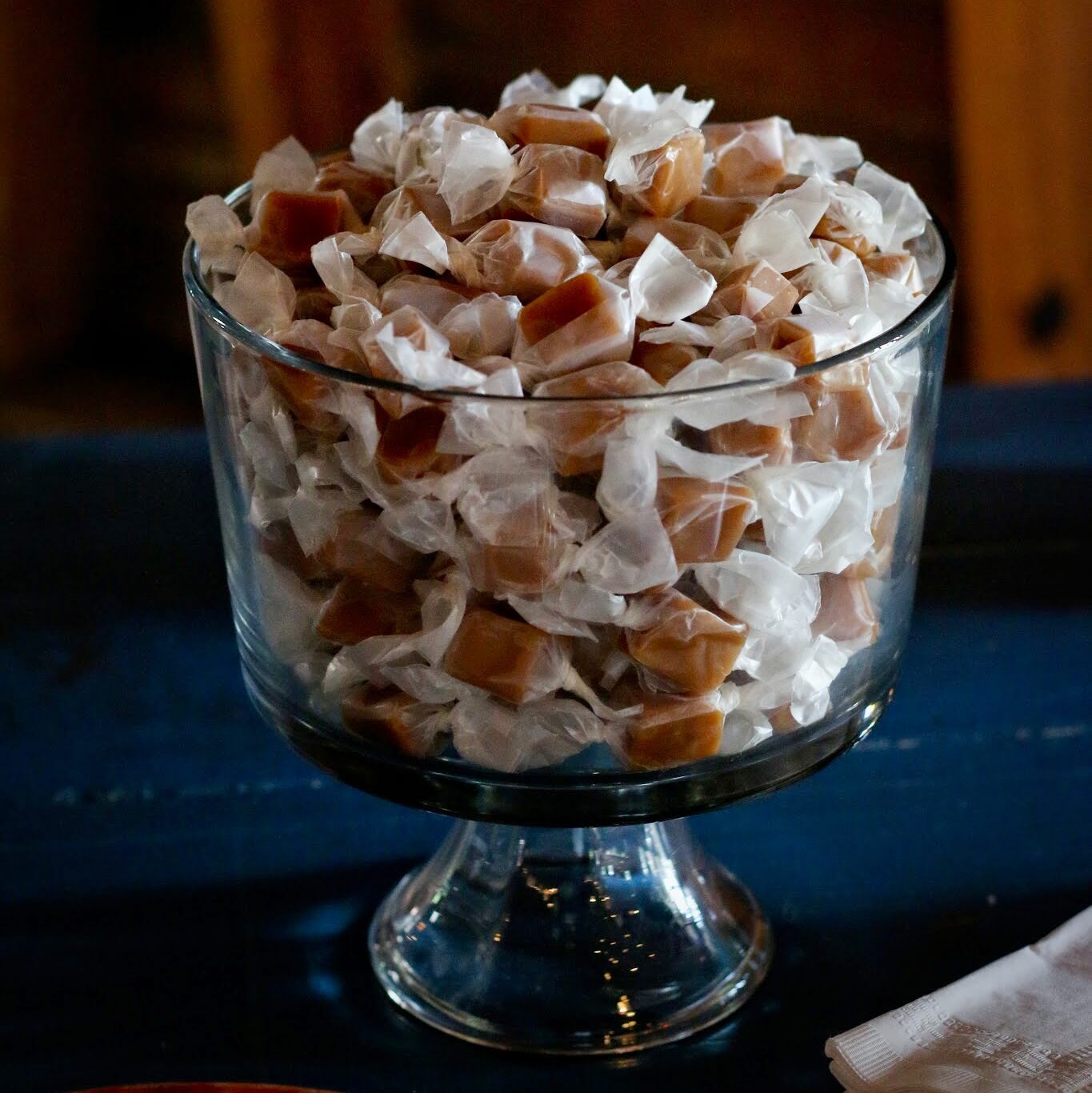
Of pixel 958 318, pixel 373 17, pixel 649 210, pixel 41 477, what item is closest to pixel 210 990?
pixel 649 210

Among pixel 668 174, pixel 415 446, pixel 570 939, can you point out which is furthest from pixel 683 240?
pixel 570 939

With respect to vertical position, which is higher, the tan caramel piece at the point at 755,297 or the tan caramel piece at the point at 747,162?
the tan caramel piece at the point at 747,162

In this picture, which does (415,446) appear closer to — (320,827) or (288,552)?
(288,552)

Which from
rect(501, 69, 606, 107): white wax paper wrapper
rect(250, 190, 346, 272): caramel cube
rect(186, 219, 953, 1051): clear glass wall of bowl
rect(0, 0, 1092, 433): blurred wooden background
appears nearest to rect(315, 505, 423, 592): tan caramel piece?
rect(186, 219, 953, 1051): clear glass wall of bowl

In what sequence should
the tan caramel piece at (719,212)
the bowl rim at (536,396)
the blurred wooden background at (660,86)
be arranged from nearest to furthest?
the bowl rim at (536,396)
the tan caramel piece at (719,212)
the blurred wooden background at (660,86)

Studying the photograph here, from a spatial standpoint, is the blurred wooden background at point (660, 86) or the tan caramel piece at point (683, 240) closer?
the tan caramel piece at point (683, 240)

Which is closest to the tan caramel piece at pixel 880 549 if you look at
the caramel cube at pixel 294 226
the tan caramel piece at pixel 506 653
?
the tan caramel piece at pixel 506 653

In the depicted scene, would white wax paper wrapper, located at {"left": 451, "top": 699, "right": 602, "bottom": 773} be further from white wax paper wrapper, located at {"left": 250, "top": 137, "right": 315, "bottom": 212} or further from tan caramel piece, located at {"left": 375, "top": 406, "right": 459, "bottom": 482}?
white wax paper wrapper, located at {"left": 250, "top": 137, "right": 315, "bottom": 212}

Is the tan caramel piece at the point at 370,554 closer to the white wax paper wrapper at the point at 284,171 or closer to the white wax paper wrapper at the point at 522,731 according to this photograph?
the white wax paper wrapper at the point at 522,731
